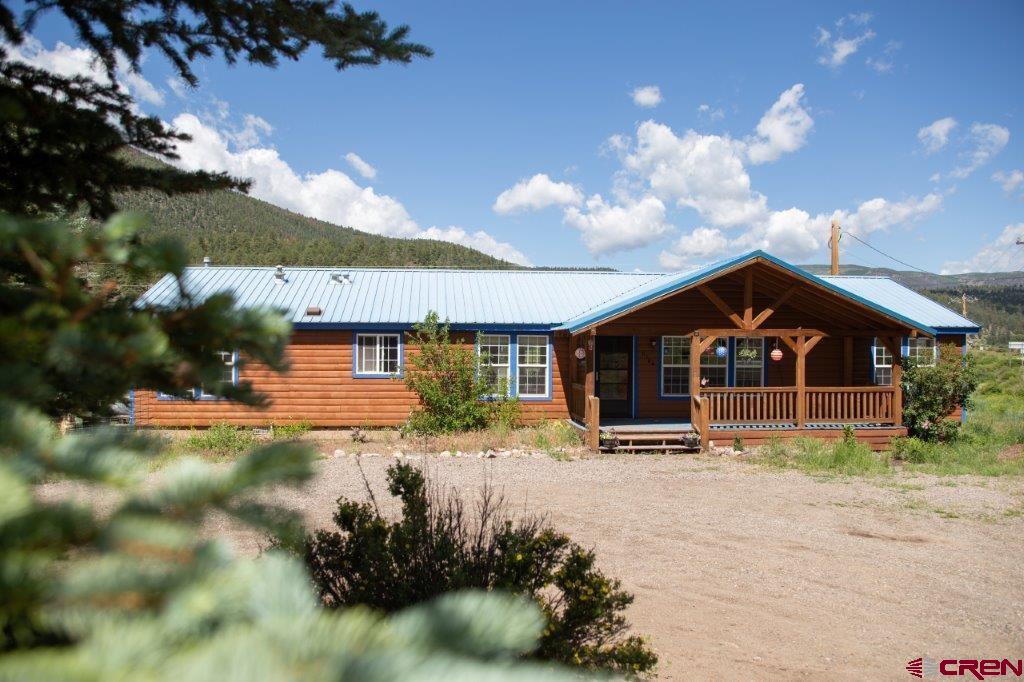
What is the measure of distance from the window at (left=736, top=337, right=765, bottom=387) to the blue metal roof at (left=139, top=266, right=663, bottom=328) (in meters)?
3.61

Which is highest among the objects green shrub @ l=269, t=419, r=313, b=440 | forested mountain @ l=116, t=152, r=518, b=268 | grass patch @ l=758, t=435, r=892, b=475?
forested mountain @ l=116, t=152, r=518, b=268

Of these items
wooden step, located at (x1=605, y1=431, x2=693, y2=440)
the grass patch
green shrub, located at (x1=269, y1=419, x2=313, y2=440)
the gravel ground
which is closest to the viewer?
the gravel ground

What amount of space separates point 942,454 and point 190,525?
14.8 metres

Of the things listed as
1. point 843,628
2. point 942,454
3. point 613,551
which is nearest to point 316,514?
point 613,551

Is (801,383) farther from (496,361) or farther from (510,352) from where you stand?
(496,361)

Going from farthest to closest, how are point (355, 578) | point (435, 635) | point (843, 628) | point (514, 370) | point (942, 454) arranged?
point (514, 370) → point (942, 454) → point (843, 628) → point (355, 578) → point (435, 635)

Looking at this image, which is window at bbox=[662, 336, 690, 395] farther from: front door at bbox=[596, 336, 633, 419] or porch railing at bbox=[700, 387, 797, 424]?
porch railing at bbox=[700, 387, 797, 424]

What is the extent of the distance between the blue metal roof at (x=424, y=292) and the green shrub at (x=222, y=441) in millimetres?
2863

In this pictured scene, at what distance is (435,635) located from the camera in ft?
3.27

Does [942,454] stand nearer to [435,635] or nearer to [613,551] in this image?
[613,551]

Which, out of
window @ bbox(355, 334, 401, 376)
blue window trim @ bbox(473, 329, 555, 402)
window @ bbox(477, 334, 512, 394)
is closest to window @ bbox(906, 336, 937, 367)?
blue window trim @ bbox(473, 329, 555, 402)

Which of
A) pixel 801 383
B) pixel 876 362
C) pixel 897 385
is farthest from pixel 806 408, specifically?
pixel 876 362

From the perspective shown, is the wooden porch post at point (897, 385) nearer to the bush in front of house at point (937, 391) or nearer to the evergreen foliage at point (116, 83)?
the bush in front of house at point (937, 391)

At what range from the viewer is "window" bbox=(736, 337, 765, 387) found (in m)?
16.9
